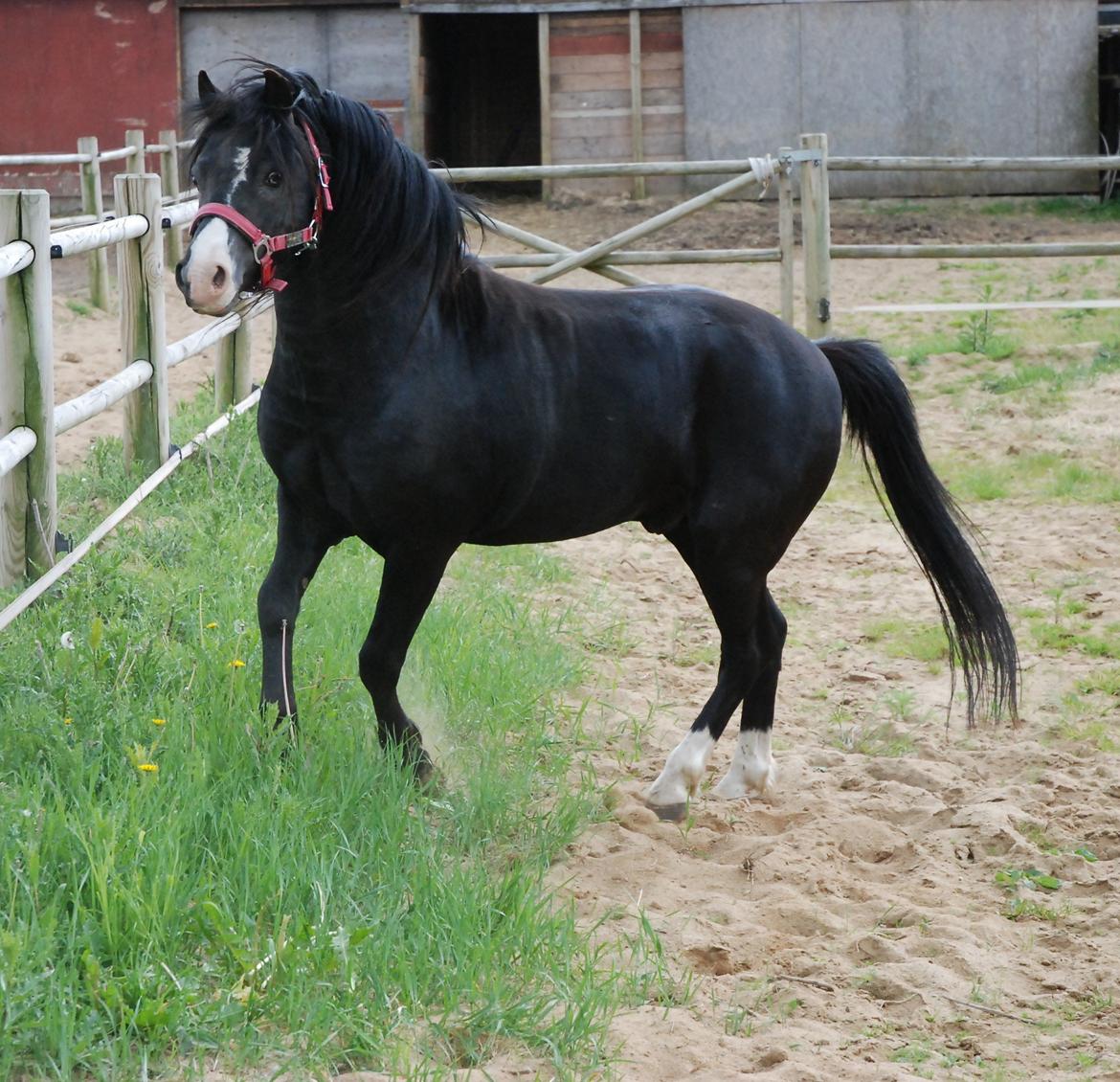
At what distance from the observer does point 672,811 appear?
3.92 metres

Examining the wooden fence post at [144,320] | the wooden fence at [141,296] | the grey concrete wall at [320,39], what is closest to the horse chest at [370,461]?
the wooden fence at [141,296]

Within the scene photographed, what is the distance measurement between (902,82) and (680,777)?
1513 centimetres

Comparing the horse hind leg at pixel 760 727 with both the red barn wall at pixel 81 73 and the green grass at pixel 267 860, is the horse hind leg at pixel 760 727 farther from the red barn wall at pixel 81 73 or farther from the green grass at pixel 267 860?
the red barn wall at pixel 81 73

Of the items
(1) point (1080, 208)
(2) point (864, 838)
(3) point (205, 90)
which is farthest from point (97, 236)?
(1) point (1080, 208)

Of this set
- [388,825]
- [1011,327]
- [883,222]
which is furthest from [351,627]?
[883,222]

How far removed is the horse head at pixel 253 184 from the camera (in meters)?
3.03

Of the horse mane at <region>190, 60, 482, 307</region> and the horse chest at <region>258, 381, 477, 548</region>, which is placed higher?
the horse mane at <region>190, 60, 482, 307</region>

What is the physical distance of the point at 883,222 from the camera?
15633mm

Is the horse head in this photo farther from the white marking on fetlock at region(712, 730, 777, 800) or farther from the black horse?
the white marking on fetlock at region(712, 730, 777, 800)

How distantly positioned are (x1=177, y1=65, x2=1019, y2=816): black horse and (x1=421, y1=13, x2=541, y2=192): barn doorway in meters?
17.5

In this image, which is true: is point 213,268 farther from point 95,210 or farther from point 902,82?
point 902,82

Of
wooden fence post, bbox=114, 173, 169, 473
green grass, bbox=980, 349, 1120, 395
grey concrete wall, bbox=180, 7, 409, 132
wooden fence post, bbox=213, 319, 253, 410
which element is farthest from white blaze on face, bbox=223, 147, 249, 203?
grey concrete wall, bbox=180, 7, 409, 132

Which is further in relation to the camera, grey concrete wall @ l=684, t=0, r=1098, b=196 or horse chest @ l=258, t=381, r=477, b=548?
grey concrete wall @ l=684, t=0, r=1098, b=196

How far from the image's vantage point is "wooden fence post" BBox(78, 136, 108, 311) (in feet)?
39.7
